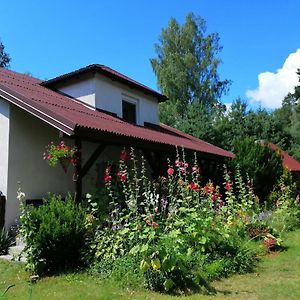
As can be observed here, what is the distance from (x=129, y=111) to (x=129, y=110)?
1.7 inches

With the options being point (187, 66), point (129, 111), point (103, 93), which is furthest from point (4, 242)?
point (187, 66)

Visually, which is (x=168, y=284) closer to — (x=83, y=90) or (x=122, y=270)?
(x=122, y=270)

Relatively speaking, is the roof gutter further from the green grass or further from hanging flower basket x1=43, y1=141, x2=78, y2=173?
the green grass

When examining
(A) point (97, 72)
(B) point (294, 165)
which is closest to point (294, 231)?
(A) point (97, 72)

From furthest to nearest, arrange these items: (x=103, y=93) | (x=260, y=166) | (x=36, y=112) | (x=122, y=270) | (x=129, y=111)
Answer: (x=129, y=111), (x=260, y=166), (x=103, y=93), (x=36, y=112), (x=122, y=270)

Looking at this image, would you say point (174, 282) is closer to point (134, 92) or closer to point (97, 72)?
point (97, 72)

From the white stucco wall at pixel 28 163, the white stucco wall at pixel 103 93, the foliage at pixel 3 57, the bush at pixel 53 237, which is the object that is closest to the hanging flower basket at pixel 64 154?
the white stucco wall at pixel 28 163

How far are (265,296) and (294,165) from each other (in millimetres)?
22684

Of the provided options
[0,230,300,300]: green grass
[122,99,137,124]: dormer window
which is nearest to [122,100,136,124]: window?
[122,99,137,124]: dormer window

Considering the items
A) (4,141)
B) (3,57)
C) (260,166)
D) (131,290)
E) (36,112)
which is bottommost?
(131,290)

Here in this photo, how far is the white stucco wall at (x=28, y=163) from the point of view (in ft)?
27.3

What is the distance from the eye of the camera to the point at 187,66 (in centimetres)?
3281

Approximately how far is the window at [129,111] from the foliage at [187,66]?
55.2 feet

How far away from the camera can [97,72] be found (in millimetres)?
12562
